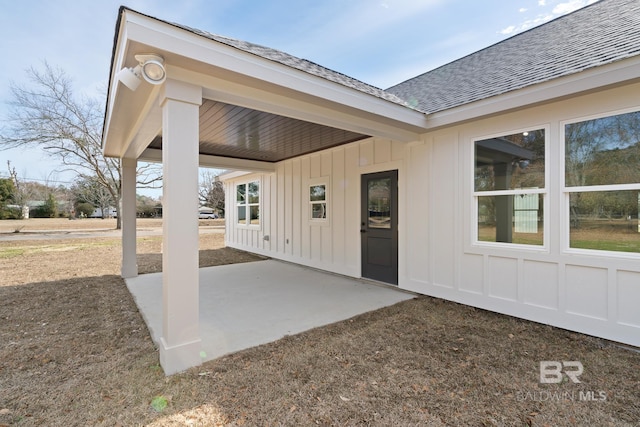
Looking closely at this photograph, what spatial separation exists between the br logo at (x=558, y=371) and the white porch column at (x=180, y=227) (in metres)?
2.98

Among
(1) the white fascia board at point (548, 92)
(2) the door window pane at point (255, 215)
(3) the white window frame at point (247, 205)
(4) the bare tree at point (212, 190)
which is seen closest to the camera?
(1) the white fascia board at point (548, 92)

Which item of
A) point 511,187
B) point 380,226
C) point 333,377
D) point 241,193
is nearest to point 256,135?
point 380,226

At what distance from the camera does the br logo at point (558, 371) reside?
241cm

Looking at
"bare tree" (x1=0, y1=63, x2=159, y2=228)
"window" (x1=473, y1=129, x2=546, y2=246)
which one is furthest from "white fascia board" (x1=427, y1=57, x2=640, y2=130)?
"bare tree" (x1=0, y1=63, x2=159, y2=228)

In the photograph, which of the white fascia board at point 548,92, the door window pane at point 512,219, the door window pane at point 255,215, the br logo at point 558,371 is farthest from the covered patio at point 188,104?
the door window pane at point 255,215

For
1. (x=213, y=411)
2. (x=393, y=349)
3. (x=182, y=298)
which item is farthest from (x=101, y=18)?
(x=393, y=349)

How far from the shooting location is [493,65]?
5.14 m

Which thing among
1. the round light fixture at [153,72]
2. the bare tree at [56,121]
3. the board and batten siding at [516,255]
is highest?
the bare tree at [56,121]

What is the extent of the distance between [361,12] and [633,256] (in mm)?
5864

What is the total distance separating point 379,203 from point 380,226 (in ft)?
1.46

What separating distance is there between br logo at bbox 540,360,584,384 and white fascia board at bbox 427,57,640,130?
2.74 m

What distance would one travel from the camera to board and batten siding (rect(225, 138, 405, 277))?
19.6ft

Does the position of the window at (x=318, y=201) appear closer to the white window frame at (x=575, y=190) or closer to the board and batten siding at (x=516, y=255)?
the board and batten siding at (x=516, y=255)

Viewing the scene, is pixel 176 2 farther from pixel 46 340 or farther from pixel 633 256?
pixel 633 256
